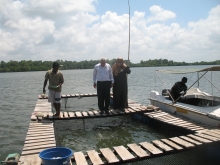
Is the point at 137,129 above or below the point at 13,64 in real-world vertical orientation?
below

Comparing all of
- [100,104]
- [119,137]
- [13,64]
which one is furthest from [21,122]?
[13,64]

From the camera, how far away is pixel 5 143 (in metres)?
7.06

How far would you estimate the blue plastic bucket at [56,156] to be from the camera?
3354mm

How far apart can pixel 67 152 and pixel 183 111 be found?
483cm

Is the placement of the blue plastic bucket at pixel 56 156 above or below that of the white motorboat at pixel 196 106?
below

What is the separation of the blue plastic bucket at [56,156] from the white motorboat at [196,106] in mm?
4252

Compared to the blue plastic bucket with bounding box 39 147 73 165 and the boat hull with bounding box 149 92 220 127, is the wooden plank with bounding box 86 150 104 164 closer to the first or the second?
the blue plastic bucket with bounding box 39 147 73 165

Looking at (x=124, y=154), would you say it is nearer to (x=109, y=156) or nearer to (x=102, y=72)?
(x=109, y=156)

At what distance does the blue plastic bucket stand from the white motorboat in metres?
4.25

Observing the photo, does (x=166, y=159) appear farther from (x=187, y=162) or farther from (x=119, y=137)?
(x=119, y=137)

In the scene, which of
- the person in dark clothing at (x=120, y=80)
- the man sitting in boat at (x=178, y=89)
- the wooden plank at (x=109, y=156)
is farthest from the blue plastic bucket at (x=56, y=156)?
the man sitting in boat at (x=178, y=89)

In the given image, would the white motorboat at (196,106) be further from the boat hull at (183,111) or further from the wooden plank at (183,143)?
the wooden plank at (183,143)

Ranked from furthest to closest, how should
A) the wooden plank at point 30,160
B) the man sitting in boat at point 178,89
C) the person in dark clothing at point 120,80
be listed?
the man sitting in boat at point 178,89 → the person in dark clothing at point 120,80 → the wooden plank at point 30,160

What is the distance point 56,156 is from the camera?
3705mm
